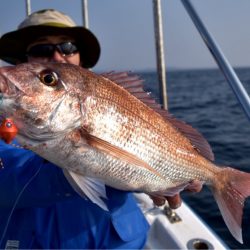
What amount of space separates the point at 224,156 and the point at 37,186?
6.04 m

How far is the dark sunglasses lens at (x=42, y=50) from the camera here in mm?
2510

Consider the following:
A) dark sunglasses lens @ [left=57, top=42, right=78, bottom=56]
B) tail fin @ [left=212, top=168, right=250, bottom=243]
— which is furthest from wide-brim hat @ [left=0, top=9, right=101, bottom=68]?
tail fin @ [left=212, top=168, right=250, bottom=243]

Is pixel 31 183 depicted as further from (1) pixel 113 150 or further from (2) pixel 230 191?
(2) pixel 230 191

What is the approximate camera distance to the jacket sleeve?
1705 millimetres

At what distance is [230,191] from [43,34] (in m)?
1.75

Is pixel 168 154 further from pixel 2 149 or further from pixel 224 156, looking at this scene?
pixel 224 156

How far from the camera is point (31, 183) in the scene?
5.70ft

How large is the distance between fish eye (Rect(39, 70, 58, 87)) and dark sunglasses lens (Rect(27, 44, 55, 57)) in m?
1.15

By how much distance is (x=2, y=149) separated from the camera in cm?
195

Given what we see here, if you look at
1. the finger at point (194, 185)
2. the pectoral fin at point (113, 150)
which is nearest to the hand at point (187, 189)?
the finger at point (194, 185)

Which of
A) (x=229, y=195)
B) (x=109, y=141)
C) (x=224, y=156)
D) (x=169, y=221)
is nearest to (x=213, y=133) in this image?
(x=224, y=156)

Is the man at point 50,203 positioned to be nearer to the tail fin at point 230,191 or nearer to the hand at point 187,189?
the hand at point 187,189

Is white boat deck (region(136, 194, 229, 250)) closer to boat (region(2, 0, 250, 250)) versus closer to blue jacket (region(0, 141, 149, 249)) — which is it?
boat (region(2, 0, 250, 250))

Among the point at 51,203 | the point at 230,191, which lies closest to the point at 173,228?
the point at 230,191
